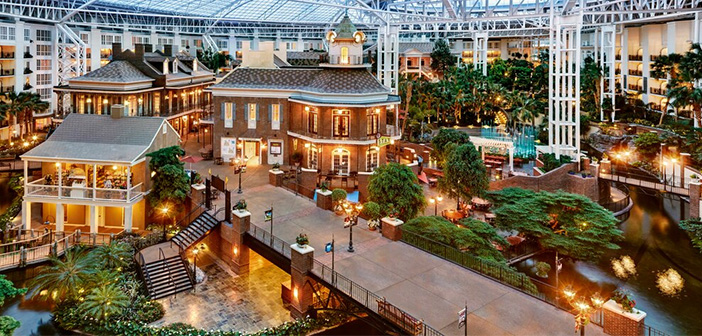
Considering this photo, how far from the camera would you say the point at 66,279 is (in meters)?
24.3

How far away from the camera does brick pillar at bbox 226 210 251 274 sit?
2730 centimetres

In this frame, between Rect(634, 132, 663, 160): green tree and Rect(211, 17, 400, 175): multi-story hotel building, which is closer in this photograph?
Rect(211, 17, 400, 175): multi-story hotel building

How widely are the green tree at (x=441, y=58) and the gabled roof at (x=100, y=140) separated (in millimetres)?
72544

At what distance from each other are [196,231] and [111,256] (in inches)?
186

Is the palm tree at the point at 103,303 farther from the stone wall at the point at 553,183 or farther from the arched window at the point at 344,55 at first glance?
the stone wall at the point at 553,183

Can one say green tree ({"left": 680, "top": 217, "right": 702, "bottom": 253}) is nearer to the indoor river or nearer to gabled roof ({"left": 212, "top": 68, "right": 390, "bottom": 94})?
the indoor river

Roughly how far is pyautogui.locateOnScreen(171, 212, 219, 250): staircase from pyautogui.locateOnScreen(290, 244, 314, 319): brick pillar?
8346 millimetres

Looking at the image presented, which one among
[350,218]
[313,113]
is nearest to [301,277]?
[350,218]

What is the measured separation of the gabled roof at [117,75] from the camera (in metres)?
49.0

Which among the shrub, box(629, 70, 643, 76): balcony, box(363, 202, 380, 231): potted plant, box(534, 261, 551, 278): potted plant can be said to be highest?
box(629, 70, 643, 76): balcony

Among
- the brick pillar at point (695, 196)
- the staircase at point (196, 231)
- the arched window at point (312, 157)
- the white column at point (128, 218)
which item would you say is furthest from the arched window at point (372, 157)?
the brick pillar at point (695, 196)

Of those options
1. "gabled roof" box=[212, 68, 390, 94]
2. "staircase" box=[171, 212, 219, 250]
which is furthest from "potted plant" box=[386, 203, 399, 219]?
"gabled roof" box=[212, 68, 390, 94]

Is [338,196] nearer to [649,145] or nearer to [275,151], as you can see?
[275,151]

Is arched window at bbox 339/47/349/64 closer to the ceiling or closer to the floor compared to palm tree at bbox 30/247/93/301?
closer to the ceiling
